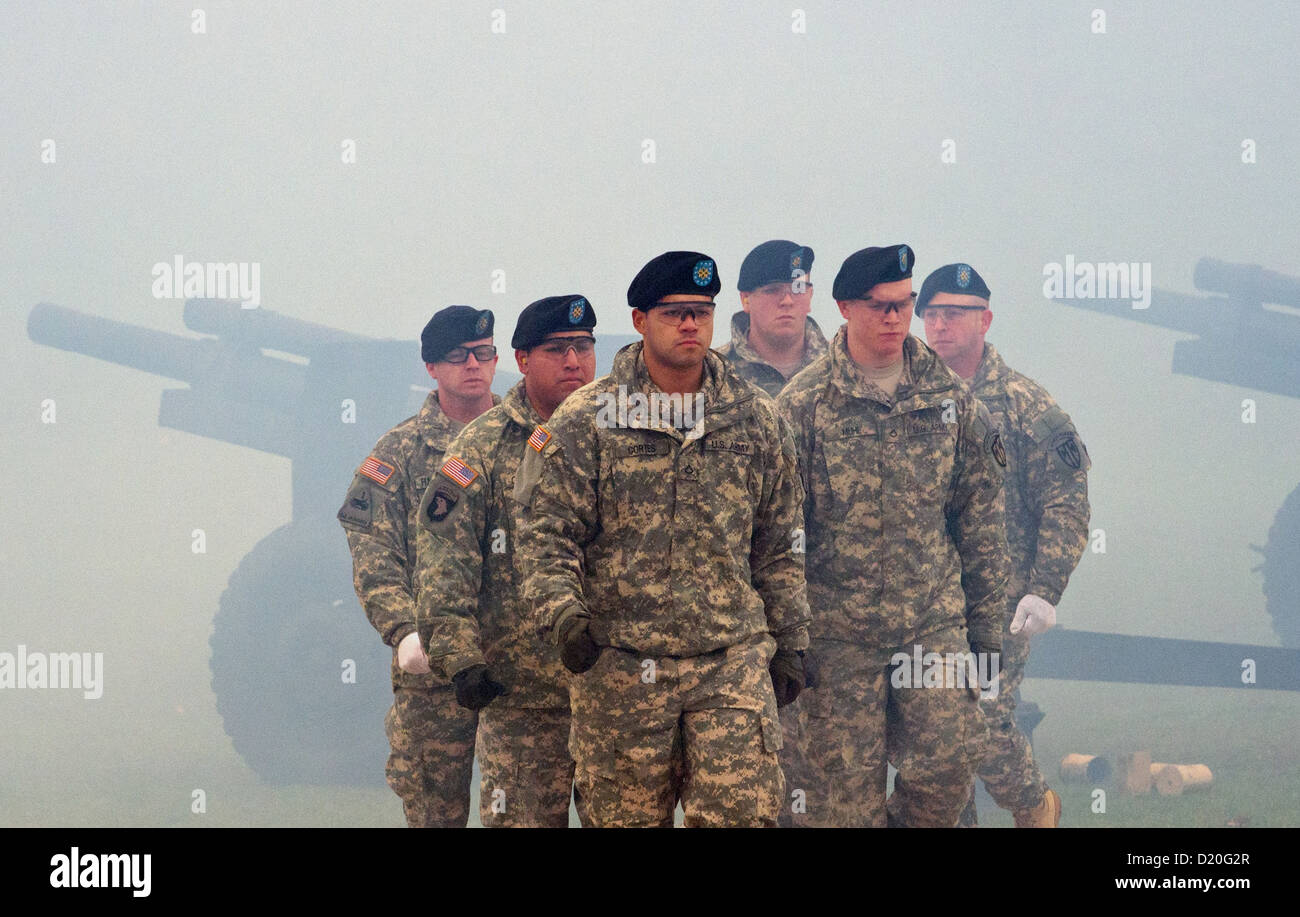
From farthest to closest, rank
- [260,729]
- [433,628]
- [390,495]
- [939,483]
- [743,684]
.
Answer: [260,729] < [390,495] < [939,483] < [433,628] < [743,684]

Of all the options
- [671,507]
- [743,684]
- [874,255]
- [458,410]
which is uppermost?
[874,255]

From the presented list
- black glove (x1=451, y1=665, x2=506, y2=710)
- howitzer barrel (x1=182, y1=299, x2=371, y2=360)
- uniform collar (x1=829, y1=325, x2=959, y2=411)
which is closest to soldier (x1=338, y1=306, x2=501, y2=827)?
black glove (x1=451, y1=665, x2=506, y2=710)

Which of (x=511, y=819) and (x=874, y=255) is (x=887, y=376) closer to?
(x=874, y=255)

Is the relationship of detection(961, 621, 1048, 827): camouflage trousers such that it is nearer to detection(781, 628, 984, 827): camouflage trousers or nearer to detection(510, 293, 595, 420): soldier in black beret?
detection(781, 628, 984, 827): camouflage trousers

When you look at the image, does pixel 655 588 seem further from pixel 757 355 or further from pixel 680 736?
pixel 757 355

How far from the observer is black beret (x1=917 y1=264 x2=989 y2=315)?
640 cm

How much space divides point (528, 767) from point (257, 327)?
9937 mm

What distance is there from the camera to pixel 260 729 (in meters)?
11.7

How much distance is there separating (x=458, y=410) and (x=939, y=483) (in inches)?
76.0

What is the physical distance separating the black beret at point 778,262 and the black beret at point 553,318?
140 centimetres

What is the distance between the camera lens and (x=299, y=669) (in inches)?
442

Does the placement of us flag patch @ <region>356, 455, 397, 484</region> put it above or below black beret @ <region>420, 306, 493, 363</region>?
below

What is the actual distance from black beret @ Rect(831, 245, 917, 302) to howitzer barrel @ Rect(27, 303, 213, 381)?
10145mm

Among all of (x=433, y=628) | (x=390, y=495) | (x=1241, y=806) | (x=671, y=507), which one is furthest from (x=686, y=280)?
(x=1241, y=806)
